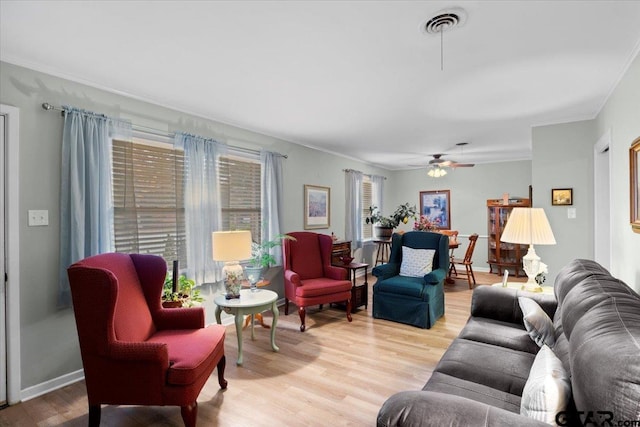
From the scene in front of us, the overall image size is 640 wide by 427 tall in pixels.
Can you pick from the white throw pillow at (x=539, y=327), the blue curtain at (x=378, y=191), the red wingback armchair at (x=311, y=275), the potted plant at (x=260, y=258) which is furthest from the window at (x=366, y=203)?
the white throw pillow at (x=539, y=327)

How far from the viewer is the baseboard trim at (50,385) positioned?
2.32 metres

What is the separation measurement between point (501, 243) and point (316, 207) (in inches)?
154

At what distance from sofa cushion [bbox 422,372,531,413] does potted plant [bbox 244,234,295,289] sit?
2176 millimetres

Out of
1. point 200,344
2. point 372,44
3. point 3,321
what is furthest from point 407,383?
point 3,321

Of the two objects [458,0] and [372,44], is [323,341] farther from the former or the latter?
[458,0]

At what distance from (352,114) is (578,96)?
2180mm

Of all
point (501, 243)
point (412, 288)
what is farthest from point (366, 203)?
point (412, 288)

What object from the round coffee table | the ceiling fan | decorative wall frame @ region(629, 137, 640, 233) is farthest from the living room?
the round coffee table

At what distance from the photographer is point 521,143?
516 cm

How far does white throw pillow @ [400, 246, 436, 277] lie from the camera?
4.04 metres

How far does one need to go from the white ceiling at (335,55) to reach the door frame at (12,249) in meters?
0.53

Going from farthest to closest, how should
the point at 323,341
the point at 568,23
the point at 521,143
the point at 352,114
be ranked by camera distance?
the point at 521,143, the point at 352,114, the point at 323,341, the point at 568,23

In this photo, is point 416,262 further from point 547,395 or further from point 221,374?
point 547,395

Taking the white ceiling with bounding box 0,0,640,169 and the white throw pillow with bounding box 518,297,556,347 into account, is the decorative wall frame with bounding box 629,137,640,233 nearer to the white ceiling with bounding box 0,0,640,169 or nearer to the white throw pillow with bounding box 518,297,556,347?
the white ceiling with bounding box 0,0,640,169
